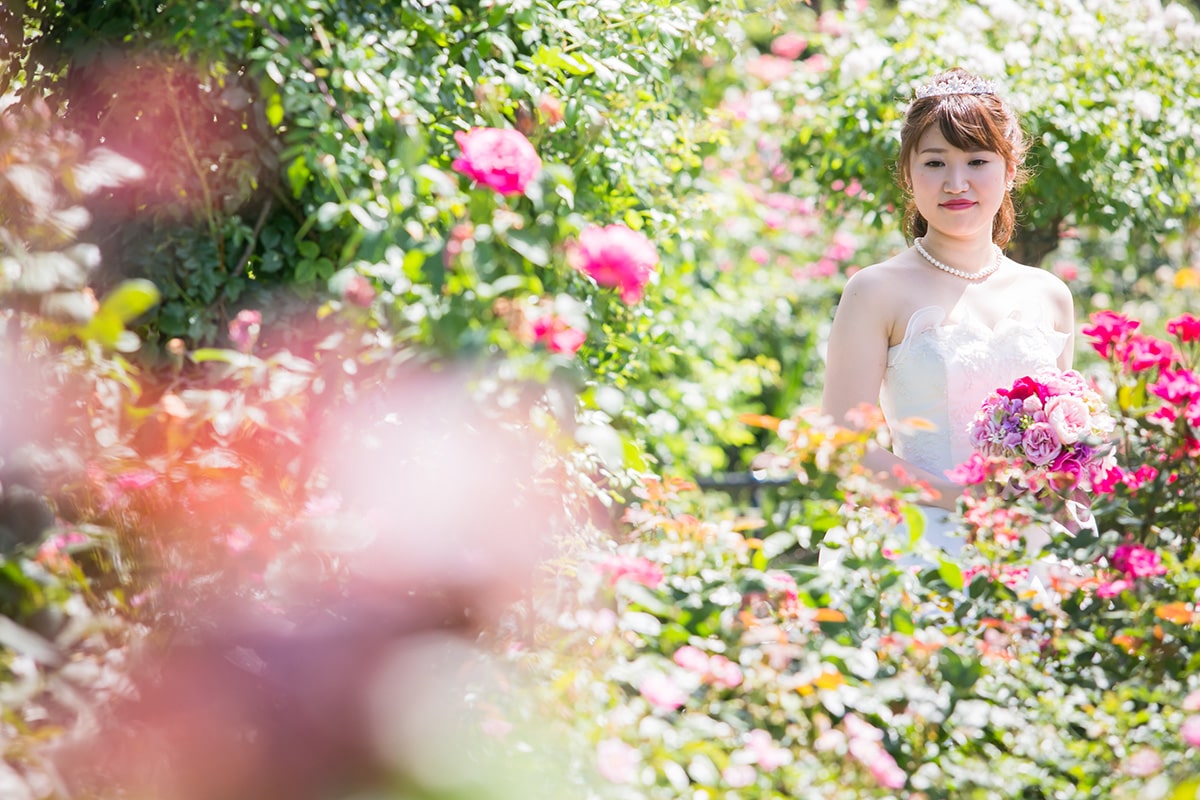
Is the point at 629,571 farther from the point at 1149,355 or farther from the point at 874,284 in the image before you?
the point at 874,284

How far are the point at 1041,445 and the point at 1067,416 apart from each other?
0.09 metres

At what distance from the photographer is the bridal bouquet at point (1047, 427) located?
227 centimetres

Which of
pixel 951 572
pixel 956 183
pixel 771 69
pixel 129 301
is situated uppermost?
pixel 129 301

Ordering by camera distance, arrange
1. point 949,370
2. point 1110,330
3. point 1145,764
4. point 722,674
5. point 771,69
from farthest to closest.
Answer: point 771,69, point 949,370, point 1110,330, point 722,674, point 1145,764

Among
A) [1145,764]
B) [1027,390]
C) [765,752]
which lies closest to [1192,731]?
[1145,764]

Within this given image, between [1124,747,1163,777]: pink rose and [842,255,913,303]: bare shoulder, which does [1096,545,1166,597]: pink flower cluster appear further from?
[842,255,913,303]: bare shoulder

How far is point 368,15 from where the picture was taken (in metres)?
2.20

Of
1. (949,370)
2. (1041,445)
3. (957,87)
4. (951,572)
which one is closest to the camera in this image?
(951,572)

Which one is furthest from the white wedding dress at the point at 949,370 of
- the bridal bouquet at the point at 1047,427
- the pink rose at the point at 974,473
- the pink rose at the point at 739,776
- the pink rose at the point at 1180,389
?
the pink rose at the point at 739,776

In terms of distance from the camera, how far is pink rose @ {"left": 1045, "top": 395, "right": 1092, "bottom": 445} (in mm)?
2291

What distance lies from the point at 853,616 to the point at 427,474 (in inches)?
28.8

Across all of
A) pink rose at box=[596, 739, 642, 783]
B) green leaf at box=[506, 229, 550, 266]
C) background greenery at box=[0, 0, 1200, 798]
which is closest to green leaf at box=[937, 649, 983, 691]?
background greenery at box=[0, 0, 1200, 798]

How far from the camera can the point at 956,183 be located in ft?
9.10

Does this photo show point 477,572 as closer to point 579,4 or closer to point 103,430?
point 103,430
